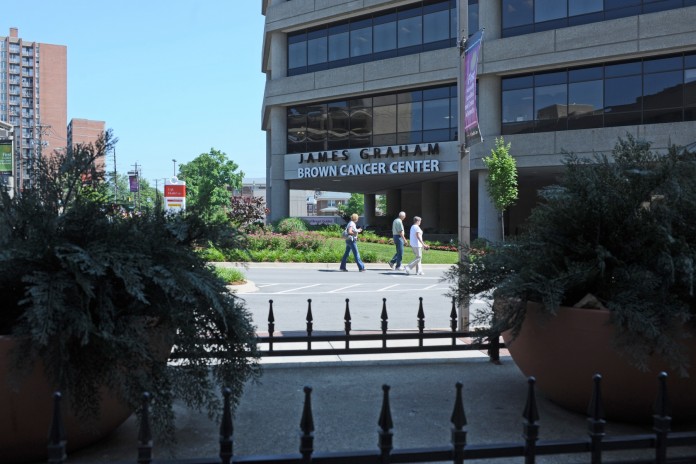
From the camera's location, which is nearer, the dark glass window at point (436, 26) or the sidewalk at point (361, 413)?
the sidewalk at point (361, 413)

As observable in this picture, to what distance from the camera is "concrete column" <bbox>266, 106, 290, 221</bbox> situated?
39.2 m

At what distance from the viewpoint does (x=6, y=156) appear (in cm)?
2909

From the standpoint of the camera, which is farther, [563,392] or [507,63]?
[507,63]

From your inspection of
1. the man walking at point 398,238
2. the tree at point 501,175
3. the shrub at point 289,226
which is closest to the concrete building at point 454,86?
the tree at point 501,175

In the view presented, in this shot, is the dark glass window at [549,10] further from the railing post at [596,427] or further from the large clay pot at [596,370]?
the railing post at [596,427]

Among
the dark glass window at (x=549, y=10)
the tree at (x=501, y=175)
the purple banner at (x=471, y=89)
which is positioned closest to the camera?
→ the purple banner at (x=471, y=89)

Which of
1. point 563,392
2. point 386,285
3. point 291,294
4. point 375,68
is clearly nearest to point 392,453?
point 563,392

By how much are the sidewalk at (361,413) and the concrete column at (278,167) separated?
33.4 metres

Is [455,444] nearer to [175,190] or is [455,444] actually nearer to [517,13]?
[517,13]

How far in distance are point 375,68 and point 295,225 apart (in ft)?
34.0

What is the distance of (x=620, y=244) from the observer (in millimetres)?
4277

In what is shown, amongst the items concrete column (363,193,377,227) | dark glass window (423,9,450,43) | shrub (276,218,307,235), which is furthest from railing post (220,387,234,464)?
concrete column (363,193,377,227)

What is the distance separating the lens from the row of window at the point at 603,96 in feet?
90.9

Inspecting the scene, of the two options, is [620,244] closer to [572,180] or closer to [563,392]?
[572,180]
